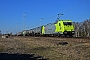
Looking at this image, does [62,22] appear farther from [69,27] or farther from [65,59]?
[65,59]

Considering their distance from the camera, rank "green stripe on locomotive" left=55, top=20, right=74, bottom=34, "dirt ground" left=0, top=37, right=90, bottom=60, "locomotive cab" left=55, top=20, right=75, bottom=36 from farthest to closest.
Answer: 1. "green stripe on locomotive" left=55, top=20, right=74, bottom=34
2. "locomotive cab" left=55, top=20, right=75, bottom=36
3. "dirt ground" left=0, top=37, right=90, bottom=60

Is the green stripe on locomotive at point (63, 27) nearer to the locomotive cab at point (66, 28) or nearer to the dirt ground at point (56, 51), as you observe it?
the locomotive cab at point (66, 28)

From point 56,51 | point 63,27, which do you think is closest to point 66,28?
point 63,27

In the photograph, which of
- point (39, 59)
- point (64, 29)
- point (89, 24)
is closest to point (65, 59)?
point (39, 59)

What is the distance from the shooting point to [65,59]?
15945mm

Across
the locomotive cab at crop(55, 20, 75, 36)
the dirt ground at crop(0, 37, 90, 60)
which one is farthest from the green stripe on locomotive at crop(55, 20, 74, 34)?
the dirt ground at crop(0, 37, 90, 60)

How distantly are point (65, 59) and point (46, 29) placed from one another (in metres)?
51.8

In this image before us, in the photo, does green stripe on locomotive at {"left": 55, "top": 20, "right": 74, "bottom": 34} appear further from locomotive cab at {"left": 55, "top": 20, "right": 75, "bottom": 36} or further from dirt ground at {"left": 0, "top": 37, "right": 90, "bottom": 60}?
dirt ground at {"left": 0, "top": 37, "right": 90, "bottom": 60}

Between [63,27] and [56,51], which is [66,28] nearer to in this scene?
[63,27]

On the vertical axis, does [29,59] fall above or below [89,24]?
below

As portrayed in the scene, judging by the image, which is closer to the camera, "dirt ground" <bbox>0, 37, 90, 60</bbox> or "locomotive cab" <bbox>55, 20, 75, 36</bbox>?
"dirt ground" <bbox>0, 37, 90, 60</bbox>

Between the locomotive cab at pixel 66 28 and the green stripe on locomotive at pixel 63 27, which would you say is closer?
the locomotive cab at pixel 66 28

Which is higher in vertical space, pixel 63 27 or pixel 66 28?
pixel 63 27

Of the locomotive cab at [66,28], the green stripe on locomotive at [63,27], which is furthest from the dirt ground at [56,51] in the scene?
the green stripe on locomotive at [63,27]
